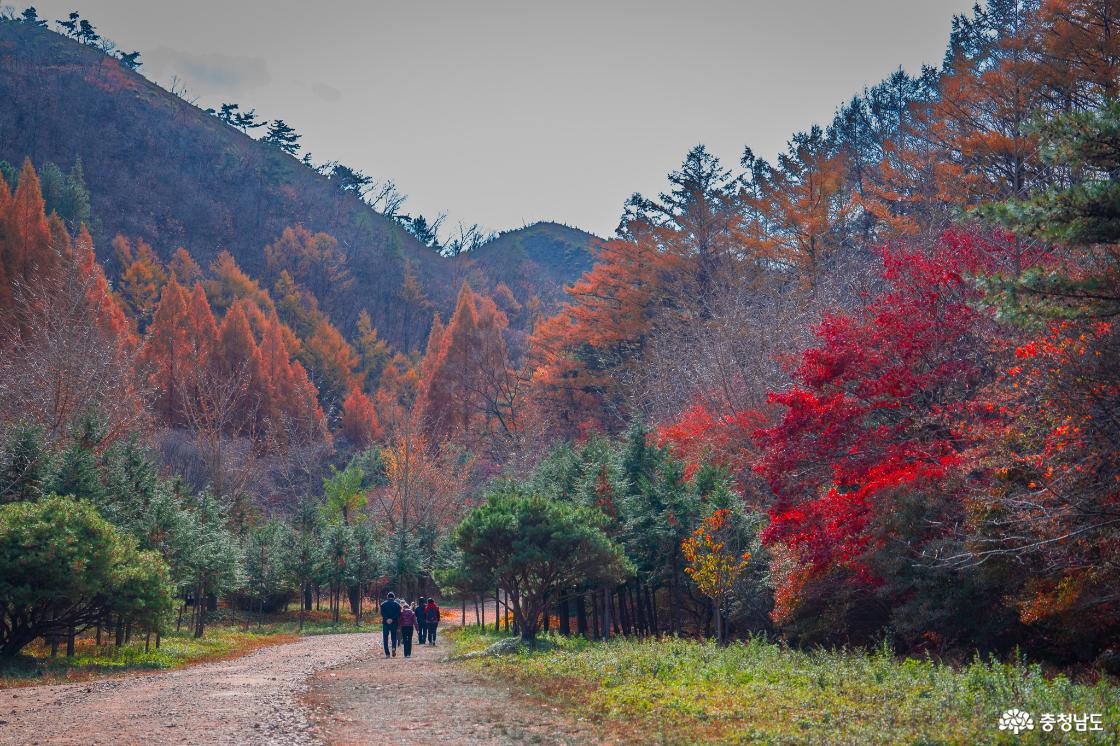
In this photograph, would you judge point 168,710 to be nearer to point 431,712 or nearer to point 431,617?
point 431,712

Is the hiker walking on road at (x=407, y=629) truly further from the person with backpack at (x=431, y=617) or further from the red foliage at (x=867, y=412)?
the red foliage at (x=867, y=412)

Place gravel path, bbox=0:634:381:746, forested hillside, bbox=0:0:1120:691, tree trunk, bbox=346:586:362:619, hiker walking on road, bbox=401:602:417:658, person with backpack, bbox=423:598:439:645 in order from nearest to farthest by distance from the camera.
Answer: gravel path, bbox=0:634:381:746
forested hillside, bbox=0:0:1120:691
hiker walking on road, bbox=401:602:417:658
person with backpack, bbox=423:598:439:645
tree trunk, bbox=346:586:362:619

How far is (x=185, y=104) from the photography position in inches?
5226

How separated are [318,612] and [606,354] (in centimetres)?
2095

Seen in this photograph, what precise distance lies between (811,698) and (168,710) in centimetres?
845

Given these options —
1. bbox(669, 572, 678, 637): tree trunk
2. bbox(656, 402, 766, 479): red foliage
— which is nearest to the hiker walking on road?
bbox(669, 572, 678, 637): tree trunk

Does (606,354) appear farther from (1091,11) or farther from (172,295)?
(172,295)

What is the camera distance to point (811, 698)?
927cm

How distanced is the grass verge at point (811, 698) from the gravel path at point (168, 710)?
12.9 ft

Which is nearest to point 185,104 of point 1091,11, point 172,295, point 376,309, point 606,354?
point 376,309

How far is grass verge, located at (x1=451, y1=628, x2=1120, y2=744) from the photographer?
739 centimetres

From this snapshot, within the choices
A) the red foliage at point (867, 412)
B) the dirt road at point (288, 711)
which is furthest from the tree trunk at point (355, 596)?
the red foliage at point (867, 412)

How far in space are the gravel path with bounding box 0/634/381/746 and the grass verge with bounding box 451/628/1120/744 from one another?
394 cm

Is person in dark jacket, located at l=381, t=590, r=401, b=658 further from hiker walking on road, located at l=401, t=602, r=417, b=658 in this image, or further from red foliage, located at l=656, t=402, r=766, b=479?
red foliage, located at l=656, t=402, r=766, b=479
